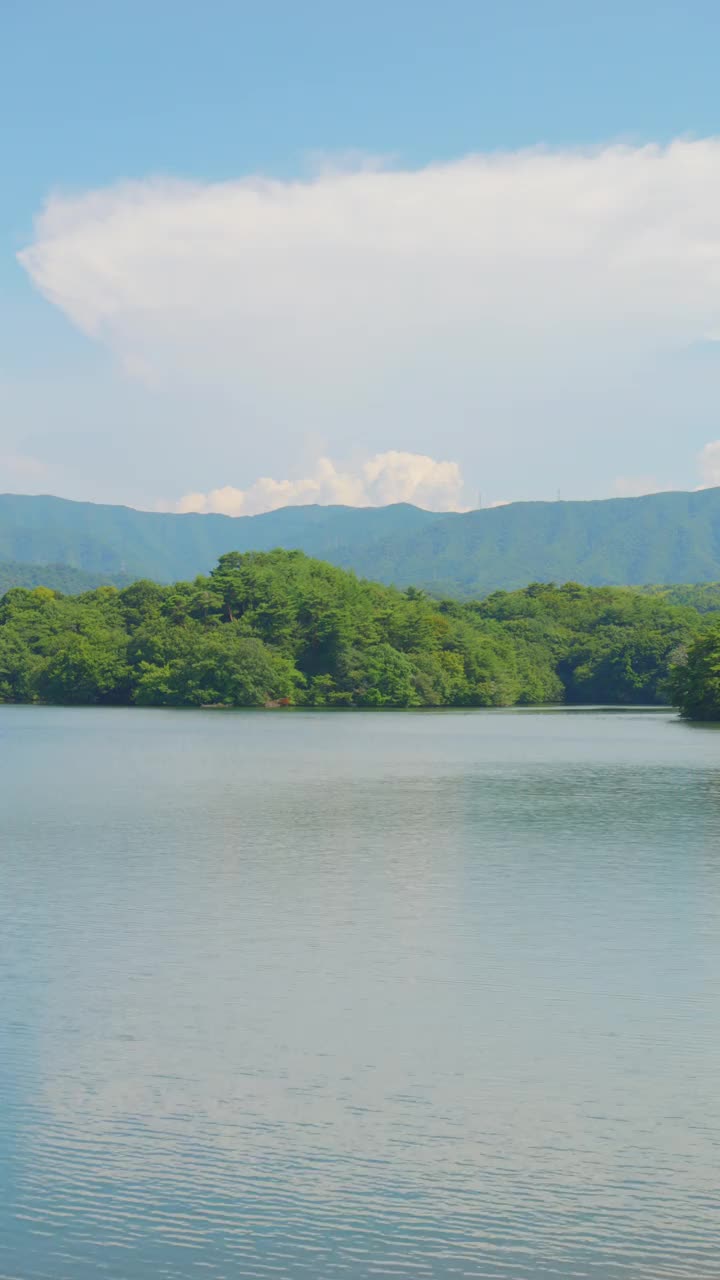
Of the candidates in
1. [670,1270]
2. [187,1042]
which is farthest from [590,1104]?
[187,1042]

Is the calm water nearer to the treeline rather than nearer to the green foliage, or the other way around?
the green foliage

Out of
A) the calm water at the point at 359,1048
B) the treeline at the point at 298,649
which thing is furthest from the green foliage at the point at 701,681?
the calm water at the point at 359,1048

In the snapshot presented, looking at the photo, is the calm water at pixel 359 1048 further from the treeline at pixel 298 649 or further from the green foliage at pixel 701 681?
the treeline at pixel 298 649

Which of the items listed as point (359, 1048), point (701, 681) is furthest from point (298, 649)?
point (359, 1048)

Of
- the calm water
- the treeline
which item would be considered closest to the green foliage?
the treeline

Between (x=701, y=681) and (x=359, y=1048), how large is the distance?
2156 inches

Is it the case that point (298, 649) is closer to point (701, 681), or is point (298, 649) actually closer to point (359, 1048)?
point (701, 681)

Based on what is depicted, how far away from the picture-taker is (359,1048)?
33.8 feet

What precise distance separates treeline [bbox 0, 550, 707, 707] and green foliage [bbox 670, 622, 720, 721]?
13.8 m

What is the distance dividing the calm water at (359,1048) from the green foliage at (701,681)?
3877 cm

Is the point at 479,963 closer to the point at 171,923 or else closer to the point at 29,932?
the point at 171,923

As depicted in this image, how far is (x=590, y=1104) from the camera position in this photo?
9.02 meters

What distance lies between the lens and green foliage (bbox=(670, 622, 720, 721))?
61656mm

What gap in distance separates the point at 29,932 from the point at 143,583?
8414cm
